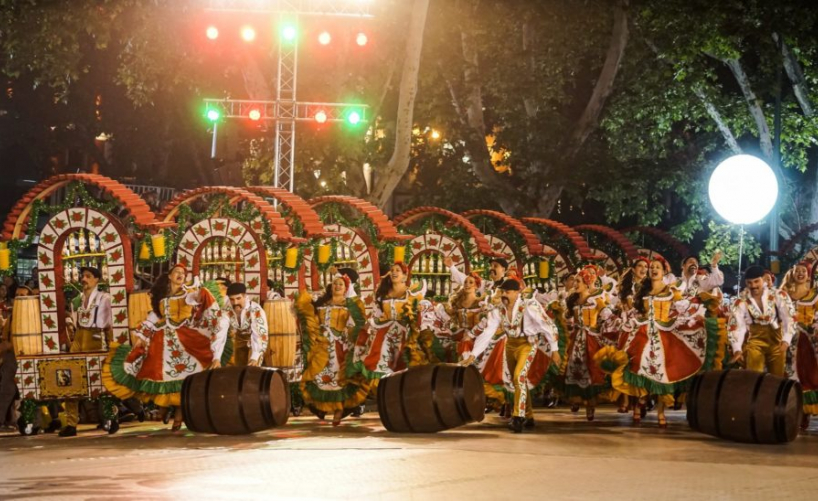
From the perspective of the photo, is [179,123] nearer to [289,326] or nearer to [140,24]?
[140,24]

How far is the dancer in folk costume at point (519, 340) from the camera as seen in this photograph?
15023 mm

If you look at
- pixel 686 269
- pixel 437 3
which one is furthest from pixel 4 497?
pixel 437 3

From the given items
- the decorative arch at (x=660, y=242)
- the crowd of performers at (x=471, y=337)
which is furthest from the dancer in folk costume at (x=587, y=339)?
the decorative arch at (x=660, y=242)

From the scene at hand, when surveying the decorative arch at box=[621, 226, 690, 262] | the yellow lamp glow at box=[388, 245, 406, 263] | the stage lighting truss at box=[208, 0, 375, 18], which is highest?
the stage lighting truss at box=[208, 0, 375, 18]

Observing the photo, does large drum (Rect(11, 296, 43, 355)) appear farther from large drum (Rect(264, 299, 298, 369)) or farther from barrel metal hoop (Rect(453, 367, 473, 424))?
barrel metal hoop (Rect(453, 367, 473, 424))

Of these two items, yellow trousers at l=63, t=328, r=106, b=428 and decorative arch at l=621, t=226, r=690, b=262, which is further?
decorative arch at l=621, t=226, r=690, b=262

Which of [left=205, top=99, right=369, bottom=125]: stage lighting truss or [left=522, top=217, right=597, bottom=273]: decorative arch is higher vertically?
[left=205, top=99, right=369, bottom=125]: stage lighting truss

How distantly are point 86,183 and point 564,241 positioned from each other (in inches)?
531

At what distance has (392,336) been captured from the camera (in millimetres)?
15773

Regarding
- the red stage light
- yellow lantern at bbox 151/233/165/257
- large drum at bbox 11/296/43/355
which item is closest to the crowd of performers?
large drum at bbox 11/296/43/355

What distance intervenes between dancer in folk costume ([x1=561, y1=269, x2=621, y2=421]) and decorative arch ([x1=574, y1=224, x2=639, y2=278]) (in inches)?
306

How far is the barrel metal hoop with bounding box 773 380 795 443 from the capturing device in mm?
13477

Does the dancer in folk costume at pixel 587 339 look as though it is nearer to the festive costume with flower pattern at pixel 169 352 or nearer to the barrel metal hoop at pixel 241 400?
the festive costume with flower pattern at pixel 169 352

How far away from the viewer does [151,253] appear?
52.5ft
